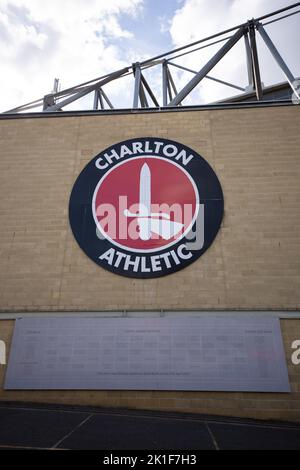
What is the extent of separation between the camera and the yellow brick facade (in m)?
5.63

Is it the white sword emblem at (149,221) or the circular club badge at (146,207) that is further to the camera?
the white sword emblem at (149,221)

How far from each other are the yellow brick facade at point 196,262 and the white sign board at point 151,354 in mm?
195

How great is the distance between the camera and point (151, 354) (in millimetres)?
5613

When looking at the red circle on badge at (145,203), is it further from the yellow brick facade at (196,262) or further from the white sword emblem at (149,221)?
the yellow brick facade at (196,262)

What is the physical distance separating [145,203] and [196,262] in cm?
171

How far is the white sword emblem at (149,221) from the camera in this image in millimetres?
6619
